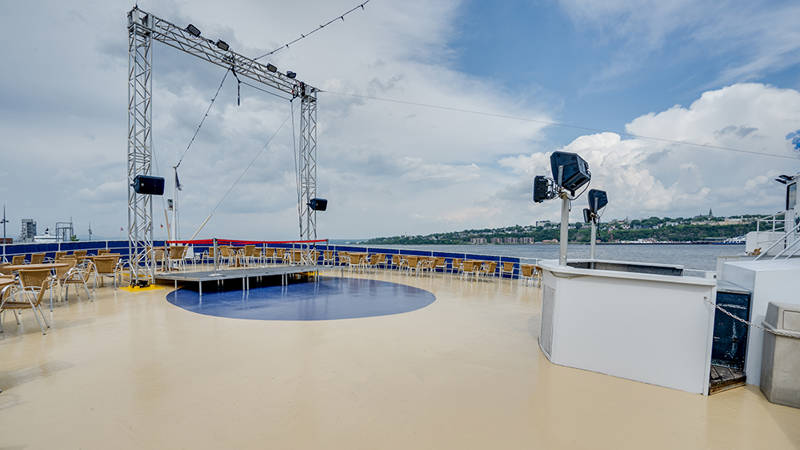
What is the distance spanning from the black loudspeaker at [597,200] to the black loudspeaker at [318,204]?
25.4 feet

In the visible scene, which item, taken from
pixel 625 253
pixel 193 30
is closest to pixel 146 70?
pixel 193 30

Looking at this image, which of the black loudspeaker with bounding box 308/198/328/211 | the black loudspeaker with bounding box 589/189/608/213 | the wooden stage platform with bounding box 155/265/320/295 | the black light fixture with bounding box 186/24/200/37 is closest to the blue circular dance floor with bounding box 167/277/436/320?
the wooden stage platform with bounding box 155/265/320/295

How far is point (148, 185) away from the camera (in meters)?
7.48

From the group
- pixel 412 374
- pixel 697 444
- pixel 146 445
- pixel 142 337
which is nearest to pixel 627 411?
pixel 697 444

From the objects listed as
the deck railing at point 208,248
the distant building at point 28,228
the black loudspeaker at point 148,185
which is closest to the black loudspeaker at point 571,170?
the deck railing at point 208,248

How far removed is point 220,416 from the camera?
8.04 feet

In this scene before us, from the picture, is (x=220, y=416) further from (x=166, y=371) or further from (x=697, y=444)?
(x=697, y=444)

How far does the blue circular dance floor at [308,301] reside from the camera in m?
5.66

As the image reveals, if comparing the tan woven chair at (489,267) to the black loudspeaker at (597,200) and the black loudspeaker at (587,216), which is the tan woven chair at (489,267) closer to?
the black loudspeaker at (587,216)

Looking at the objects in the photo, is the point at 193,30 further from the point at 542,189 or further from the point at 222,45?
the point at 542,189

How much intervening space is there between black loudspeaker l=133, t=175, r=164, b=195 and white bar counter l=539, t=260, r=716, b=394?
773 centimetres

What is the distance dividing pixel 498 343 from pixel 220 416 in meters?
3.02

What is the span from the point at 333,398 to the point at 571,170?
3236 millimetres

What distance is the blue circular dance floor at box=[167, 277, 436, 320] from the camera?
18.6 ft
